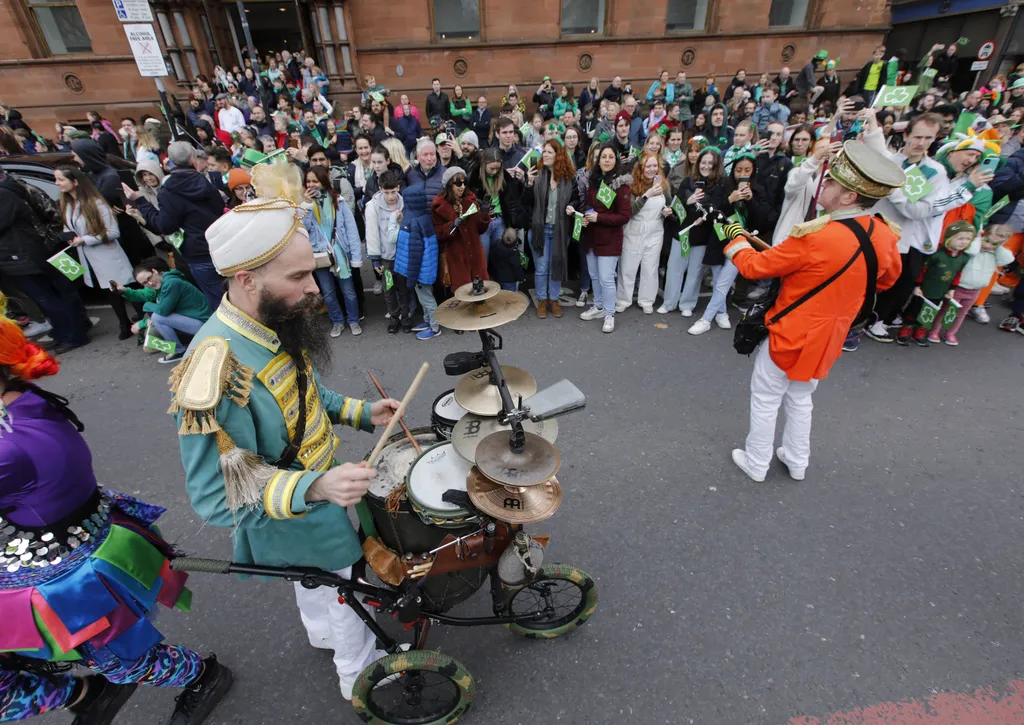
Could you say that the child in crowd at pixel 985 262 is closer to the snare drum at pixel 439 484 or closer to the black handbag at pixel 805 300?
the black handbag at pixel 805 300

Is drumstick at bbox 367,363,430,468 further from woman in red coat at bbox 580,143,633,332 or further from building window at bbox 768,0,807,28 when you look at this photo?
building window at bbox 768,0,807,28

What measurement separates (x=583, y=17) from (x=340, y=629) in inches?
762

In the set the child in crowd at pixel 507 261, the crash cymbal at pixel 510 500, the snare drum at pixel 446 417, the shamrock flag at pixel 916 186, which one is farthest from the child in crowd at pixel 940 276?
the crash cymbal at pixel 510 500

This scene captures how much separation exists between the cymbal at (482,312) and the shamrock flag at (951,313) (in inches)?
229

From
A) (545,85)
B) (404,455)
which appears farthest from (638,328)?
(545,85)

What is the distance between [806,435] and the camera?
3764mm

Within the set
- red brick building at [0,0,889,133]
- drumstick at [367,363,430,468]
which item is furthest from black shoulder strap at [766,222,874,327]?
red brick building at [0,0,889,133]

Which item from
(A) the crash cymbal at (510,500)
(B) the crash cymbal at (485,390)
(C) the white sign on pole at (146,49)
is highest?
(C) the white sign on pole at (146,49)

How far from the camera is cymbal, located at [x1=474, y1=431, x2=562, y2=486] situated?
182cm

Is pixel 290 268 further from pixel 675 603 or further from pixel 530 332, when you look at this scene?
pixel 530 332

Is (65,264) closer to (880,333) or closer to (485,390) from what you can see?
(485,390)

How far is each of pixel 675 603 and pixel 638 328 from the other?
12.6ft

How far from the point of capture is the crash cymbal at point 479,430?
2.20m

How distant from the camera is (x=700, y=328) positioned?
242 inches
